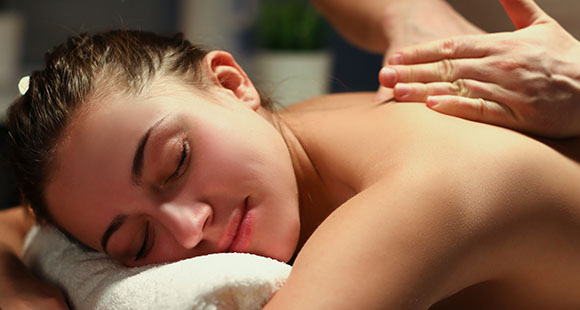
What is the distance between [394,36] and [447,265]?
76 cm

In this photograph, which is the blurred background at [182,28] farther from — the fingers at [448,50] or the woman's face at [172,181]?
the woman's face at [172,181]

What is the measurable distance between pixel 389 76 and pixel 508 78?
0.19 m

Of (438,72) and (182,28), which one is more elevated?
(438,72)

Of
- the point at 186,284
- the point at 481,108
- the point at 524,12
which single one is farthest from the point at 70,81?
the point at 524,12

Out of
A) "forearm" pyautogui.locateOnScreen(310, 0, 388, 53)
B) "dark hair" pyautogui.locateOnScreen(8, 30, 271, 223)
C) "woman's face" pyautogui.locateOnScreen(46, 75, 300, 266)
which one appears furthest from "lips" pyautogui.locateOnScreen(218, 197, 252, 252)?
"forearm" pyautogui.locateOnScreen(310, 0, 388, 53)

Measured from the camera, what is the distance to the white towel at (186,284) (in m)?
0.68

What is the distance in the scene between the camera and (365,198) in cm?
74

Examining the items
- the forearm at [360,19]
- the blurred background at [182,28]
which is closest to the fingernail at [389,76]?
the forearm at [360,19]

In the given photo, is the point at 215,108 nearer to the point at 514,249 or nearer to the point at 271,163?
the point at 271,163

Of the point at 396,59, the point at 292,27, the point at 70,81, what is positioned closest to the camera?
the point at 70,81

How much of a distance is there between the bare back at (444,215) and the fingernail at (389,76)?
0.17ft

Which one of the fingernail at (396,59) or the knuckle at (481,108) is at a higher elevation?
the fingernail at (396,59)

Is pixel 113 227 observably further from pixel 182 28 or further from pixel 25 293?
pixel 182 28

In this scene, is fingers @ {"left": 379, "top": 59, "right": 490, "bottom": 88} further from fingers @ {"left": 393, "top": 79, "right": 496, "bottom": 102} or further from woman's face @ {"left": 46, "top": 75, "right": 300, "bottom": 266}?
woman's face @ {"left": 46, "top": 75, "right": 300, "bottom": 266}
